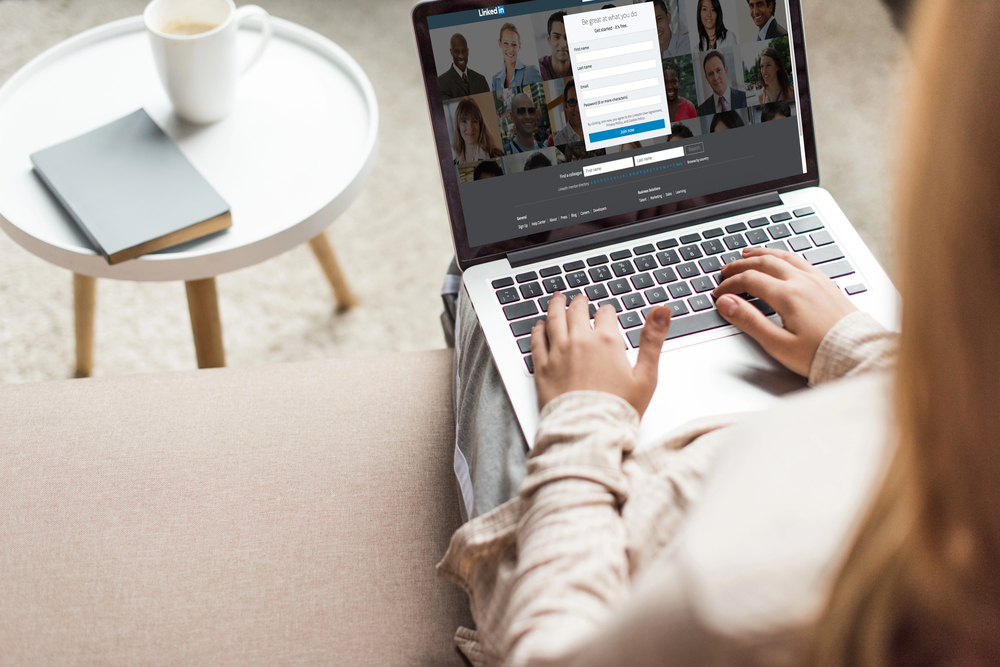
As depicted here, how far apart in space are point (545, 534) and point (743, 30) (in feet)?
1.85

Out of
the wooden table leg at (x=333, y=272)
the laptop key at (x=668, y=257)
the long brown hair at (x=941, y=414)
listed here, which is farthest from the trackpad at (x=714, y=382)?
the wooden table leg at (x=333, y=272)

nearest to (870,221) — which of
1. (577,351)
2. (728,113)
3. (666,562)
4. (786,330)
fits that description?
(728,113)

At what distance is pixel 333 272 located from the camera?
1.31m

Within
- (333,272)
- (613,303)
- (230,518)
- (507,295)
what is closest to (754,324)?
A: (613,303)

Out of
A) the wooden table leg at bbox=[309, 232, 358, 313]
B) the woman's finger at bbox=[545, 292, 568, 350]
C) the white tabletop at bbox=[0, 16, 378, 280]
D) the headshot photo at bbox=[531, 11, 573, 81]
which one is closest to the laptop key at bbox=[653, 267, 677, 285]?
the woman's finger at bbox=[545, 292, 568, 350]

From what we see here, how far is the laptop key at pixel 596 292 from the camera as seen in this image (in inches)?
28.0

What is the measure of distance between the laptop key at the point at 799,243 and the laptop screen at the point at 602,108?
79 millimetres

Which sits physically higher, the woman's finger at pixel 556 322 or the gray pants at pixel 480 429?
the woman's finger at pixel 556 322

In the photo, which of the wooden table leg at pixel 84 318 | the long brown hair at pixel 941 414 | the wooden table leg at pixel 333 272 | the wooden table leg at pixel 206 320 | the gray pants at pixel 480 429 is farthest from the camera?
the wooden table leg at pixel 333 272

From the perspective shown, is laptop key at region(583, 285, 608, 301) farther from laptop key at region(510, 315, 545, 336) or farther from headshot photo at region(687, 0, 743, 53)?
headshot photo at region(687, 0, 743, 53)

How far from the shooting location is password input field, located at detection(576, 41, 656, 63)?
721mm

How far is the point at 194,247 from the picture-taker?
855 millimetres

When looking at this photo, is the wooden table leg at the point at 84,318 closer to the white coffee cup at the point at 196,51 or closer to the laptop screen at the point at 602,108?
the white coffee cup at the point at 196,51

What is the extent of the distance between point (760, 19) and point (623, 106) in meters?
0.17
